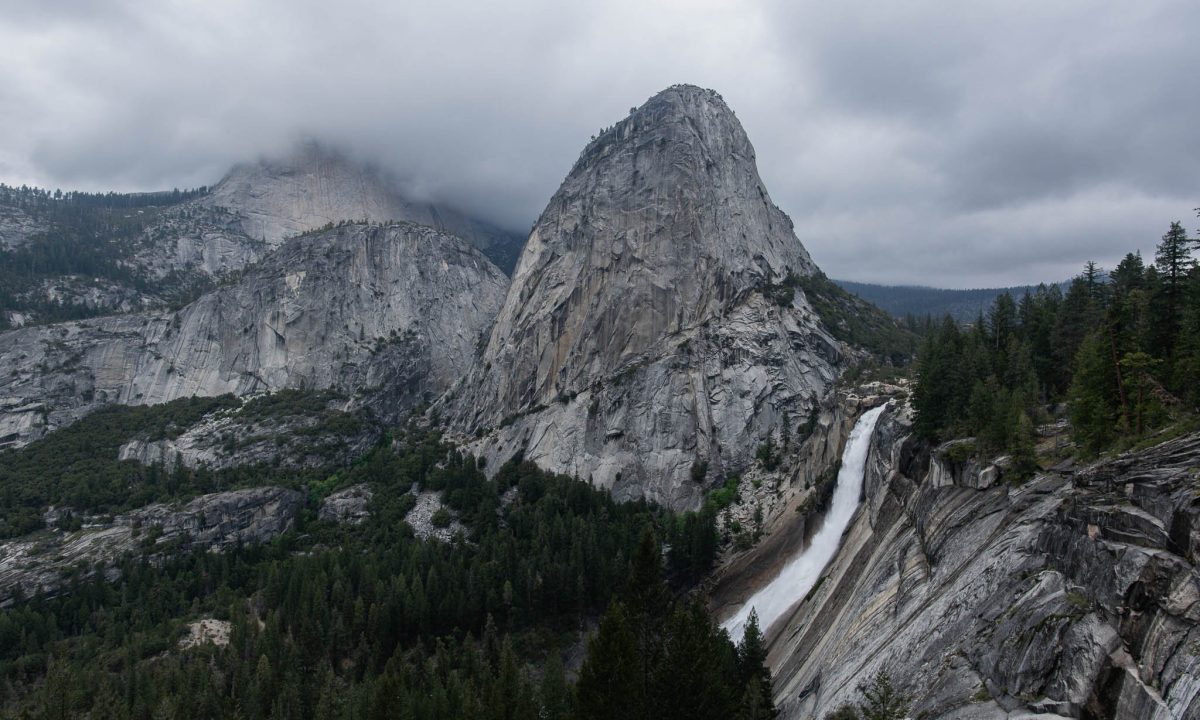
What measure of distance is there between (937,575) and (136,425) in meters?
177

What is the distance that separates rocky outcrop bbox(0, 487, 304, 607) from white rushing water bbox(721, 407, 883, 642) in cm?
8920

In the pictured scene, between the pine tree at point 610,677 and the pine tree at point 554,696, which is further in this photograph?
the pine tree at point 554,696

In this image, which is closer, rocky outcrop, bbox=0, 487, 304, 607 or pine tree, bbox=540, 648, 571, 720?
pine tree, bbox=540, 648, 571, 720

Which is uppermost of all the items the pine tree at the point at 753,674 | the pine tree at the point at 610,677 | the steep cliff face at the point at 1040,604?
the steep cliff face at the point at 1040,604

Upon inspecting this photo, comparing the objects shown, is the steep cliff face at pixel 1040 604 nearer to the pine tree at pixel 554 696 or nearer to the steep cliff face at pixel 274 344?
the pine tree at pixel 554 696

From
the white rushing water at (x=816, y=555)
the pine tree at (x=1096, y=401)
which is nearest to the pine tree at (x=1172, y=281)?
the pine tree at (x=1096, y=401)

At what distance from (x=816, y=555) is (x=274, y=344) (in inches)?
6430

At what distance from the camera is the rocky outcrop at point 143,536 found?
102500 mm

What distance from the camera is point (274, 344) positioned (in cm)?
18525

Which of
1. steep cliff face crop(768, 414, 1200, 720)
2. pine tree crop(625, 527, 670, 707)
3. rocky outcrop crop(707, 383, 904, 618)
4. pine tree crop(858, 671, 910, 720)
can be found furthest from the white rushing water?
pine tree crop(858, 671, 910, 720)

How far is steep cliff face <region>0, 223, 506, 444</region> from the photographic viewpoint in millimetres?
174500

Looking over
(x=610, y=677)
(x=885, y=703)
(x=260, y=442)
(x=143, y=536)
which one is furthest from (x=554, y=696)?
(x=260, y=442)

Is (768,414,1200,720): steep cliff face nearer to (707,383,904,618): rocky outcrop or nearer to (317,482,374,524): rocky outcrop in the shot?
(707,383,904,618): rocky outcrop

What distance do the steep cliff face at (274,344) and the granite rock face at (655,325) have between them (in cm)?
3165
